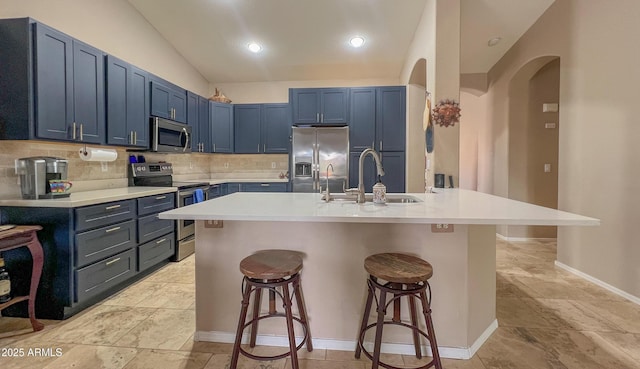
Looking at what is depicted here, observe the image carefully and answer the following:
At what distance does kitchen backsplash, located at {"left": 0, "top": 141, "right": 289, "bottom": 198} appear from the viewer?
7.49 feet

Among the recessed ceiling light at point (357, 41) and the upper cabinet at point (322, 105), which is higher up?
the recessed ceiling light at point (357, 41)

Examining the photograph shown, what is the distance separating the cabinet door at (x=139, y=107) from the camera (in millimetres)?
3084

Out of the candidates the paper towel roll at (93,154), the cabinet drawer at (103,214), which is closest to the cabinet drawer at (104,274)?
the cabinet drawer at (103,214)

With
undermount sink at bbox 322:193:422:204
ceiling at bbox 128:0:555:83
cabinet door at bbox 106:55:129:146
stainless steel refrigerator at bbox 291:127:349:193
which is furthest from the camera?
stainless steel refrigerator at bbox 291:127:349:193

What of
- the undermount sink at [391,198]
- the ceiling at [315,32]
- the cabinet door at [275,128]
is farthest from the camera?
the cabinet door at [275,128]

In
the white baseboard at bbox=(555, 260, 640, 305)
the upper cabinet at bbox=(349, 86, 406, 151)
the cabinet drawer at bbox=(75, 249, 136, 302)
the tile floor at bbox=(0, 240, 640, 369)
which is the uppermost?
the upper cabinet at bbox=(349, 86, 406, 151)

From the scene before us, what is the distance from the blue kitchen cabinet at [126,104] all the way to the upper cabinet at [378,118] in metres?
2.78

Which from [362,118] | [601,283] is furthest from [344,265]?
[362,118]

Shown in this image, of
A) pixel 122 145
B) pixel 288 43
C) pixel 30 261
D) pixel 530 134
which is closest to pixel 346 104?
pixel 288 43

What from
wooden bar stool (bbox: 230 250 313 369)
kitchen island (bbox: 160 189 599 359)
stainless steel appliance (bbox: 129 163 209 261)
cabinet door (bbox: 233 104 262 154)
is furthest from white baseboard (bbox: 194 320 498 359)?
cabinet door (bbox: 233 104 262 154)

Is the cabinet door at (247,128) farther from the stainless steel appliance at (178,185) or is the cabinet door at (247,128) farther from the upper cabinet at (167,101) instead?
the stainless steel appliance at (178,185)

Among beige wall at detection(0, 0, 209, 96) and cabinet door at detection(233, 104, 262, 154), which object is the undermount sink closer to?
beige wall at detection(0, 0, 209, 96)

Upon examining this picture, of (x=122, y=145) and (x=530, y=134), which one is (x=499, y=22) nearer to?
(x=530, y=134)

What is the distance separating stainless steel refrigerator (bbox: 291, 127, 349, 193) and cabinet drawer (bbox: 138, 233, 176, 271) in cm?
187
